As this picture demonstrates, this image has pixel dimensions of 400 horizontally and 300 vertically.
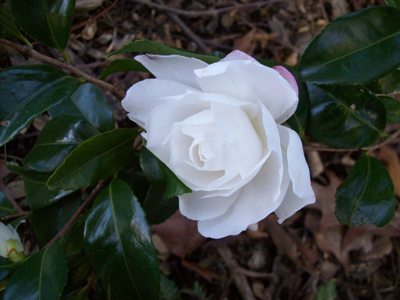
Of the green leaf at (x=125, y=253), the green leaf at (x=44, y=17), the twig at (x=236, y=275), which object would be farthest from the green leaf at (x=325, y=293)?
the green leaf at (x=44, y=17)

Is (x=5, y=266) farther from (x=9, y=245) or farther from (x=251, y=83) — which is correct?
(x=251, y=83)

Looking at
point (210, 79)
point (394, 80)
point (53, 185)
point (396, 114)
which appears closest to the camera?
point (210, 79)

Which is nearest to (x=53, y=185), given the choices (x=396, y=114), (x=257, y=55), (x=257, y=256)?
(x=396, y=114)

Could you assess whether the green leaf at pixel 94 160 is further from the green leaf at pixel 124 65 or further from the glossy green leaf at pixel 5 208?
the glossy green leaf at pixel 5 208

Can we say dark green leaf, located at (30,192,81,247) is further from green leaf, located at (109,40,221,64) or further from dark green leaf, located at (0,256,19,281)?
green leaf, located at (109,40,221,64)

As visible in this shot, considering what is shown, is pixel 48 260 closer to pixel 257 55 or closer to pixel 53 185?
pixel 53 185

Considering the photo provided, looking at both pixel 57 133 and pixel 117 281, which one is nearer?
pixel 117 281

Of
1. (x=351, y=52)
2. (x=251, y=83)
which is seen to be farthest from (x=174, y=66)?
(x=351, y=52)
